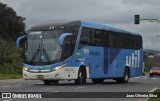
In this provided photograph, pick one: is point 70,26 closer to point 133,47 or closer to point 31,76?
point 31,76

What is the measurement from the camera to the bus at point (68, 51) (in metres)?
28.0

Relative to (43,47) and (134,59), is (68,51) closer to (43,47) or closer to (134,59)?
(43,47)

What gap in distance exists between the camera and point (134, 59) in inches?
1470

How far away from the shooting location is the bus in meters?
28.0

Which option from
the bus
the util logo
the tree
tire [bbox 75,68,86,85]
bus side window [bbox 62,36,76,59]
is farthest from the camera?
the tree

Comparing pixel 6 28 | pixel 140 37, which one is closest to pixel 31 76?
pixel 140 37

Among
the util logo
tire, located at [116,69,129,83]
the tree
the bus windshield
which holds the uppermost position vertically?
the tree

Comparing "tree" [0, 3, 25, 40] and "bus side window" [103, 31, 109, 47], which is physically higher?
"tree" [0, 3, 25, 40]

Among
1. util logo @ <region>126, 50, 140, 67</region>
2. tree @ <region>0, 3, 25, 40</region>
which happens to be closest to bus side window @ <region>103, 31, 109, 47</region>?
util logo @ <region>126, 50, 140, 67</region>

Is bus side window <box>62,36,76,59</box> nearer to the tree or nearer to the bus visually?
the bus

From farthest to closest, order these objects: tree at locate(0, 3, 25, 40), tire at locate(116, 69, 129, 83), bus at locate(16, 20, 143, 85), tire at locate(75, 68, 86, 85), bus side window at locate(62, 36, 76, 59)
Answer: tree at locate(0, 3, 25, 40) < tire at locate(116, 69, 129, 83) < tire at locate(75, 68, 86, 85) < bus side window at locate(62, 36, 76, 59) < bus at locate(16, 20, 143, 85)

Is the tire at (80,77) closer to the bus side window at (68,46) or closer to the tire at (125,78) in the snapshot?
the bus side window at (68,46)

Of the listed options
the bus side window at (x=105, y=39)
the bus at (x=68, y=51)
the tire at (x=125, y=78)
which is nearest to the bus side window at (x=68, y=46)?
the bus at (x=68, y=51)

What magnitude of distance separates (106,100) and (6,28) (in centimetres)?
8135
